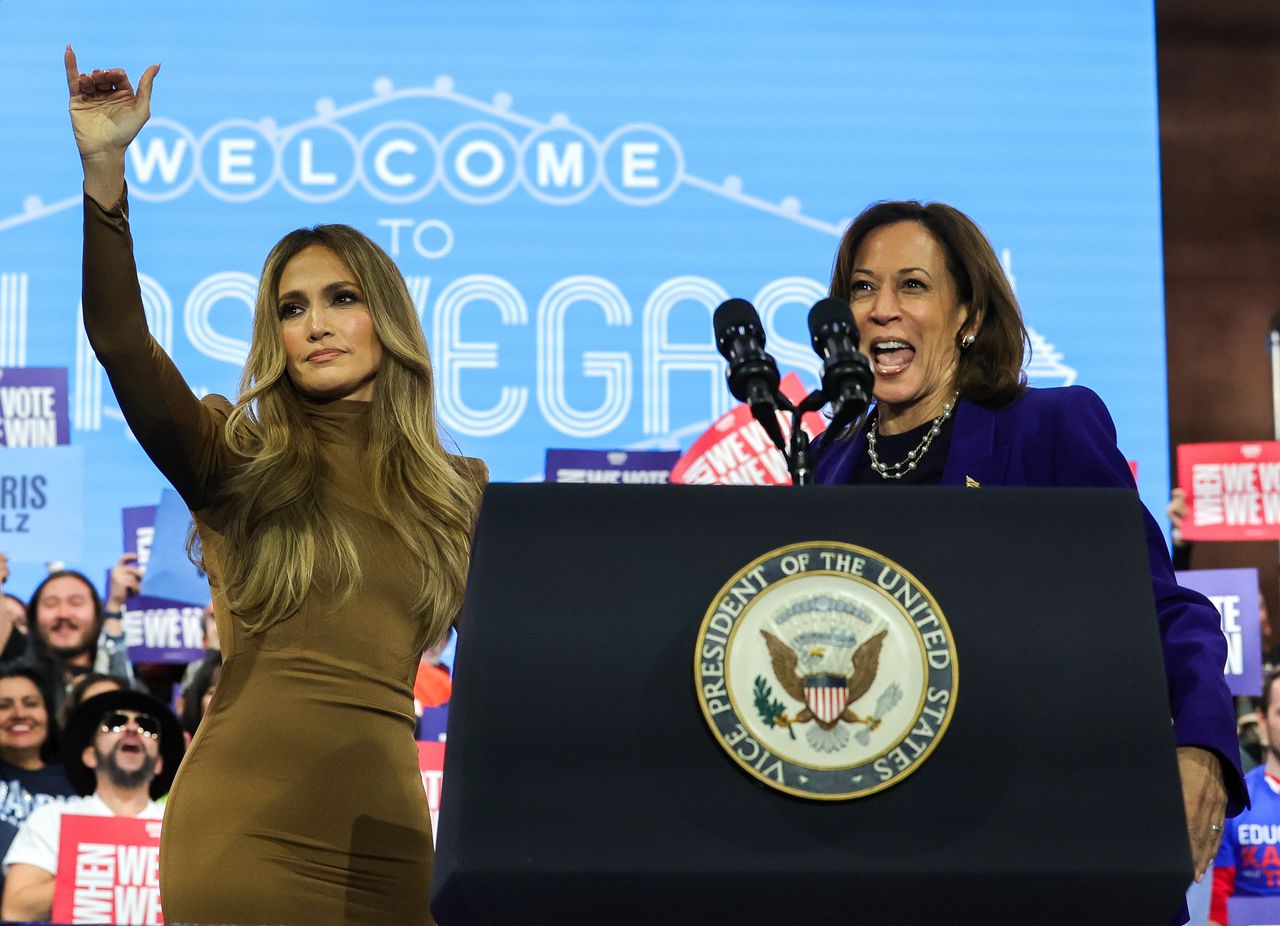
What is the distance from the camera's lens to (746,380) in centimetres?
123

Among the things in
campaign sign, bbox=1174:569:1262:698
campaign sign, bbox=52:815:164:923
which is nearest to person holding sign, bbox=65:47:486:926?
campaign sign, bbox=52:815:164:923

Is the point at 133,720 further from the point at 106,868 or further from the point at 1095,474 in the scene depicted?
the point at 1095,474

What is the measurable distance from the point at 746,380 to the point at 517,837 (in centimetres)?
43

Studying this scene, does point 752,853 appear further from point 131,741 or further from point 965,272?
point 131,741

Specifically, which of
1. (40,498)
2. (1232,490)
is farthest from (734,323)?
(1232,490)

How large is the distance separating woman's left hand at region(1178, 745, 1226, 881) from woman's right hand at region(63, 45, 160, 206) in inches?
43.8

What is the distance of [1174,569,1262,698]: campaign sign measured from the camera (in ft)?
16.0

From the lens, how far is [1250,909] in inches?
168

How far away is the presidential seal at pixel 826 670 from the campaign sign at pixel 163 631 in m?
4.06

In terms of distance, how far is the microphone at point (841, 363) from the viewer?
1.19m

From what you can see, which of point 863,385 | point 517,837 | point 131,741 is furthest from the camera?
point 131,741

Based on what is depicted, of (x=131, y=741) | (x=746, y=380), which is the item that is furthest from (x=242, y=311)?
(x=746, y=380)

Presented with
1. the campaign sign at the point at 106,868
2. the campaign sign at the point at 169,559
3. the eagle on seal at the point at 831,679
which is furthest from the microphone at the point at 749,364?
the campaign sign at the point at 169,559

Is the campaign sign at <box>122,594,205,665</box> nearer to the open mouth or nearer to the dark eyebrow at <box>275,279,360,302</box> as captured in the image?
the dark eyebrow at <box>275,279,360,302</box>
